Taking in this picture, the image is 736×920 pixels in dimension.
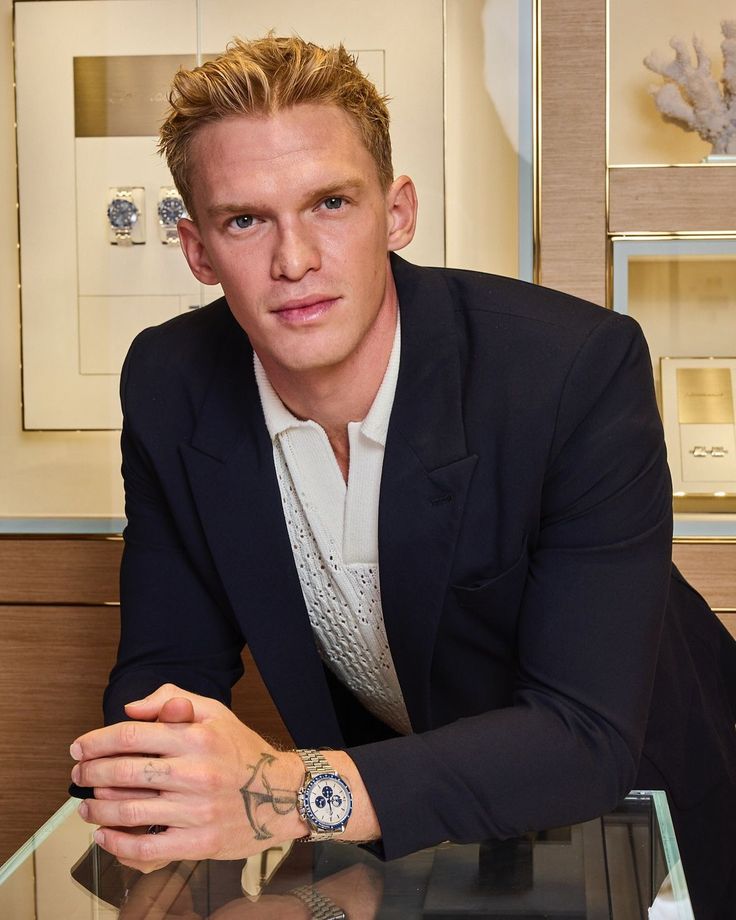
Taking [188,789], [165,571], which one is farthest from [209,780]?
[165,571]

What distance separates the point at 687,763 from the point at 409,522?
46cm

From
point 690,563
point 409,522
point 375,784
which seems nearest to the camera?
point 375,784

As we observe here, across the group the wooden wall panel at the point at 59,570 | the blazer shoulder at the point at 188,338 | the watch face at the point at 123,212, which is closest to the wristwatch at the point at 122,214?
the watch face at the point at 123,212

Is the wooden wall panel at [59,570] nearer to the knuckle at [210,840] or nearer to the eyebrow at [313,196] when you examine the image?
the eyebrow at [313,196]

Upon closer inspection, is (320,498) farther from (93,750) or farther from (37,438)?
(37,438)

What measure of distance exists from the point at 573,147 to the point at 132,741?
1736 millimetres

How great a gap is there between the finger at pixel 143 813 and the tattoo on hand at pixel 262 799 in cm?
5

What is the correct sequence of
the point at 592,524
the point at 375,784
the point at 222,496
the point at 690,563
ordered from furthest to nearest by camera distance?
the point at 690,563, the point at 222,496, the point at 592,524, the point at 375,784

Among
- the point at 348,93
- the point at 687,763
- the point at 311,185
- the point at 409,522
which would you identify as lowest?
the point at 687,763

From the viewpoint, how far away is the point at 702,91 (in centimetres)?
250

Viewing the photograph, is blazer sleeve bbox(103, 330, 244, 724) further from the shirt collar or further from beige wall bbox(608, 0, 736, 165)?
beige wall bbox(608, 0, 736, 165)

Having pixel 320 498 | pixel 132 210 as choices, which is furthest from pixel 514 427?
pixel 132 210

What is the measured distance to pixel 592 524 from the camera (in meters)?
1.37

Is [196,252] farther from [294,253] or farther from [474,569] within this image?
[474,569]
